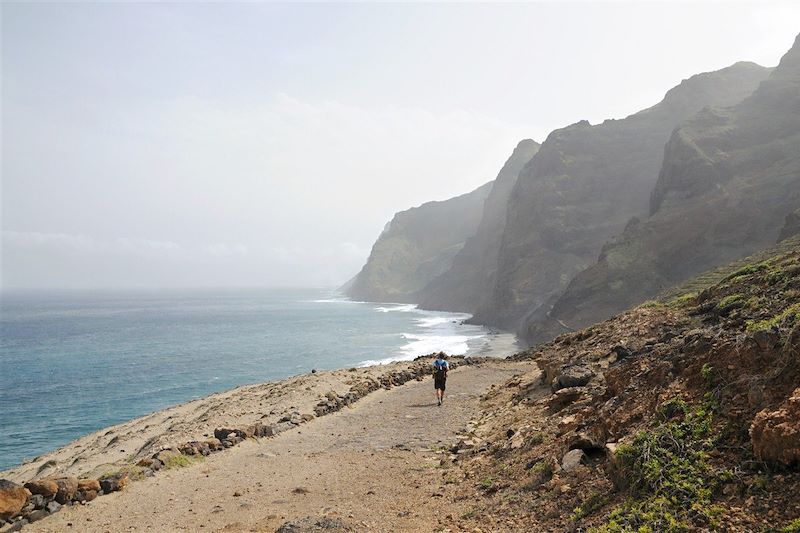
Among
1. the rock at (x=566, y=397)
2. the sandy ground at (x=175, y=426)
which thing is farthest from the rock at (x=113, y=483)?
the rock at (x=566, y=397)

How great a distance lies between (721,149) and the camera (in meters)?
64.6

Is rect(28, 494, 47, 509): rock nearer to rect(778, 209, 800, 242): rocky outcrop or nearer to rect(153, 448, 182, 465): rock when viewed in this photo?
rect(153, 448, 182, 465): rock

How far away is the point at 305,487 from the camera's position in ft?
35.8

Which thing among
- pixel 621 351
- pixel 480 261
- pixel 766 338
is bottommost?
pixel 621 351

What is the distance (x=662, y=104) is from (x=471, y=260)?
219ft

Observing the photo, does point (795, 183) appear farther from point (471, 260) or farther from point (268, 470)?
point (471, 260)

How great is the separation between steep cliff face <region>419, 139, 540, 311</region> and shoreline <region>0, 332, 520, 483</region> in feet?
326

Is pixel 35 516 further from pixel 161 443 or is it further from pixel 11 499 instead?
pixel 161 443

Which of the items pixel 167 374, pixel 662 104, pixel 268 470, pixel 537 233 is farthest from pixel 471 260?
pixel 268 470

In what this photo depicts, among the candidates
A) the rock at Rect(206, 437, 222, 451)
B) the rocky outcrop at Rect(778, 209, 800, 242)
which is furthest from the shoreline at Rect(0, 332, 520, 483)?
the rocky outcrop at Rect(778, 209, 800, 242)

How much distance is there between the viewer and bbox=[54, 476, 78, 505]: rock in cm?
978

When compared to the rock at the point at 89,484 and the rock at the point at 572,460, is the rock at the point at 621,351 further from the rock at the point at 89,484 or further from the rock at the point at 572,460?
the rock at the point at 89,484

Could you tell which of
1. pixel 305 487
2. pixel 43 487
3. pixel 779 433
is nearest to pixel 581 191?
pixel 305 487

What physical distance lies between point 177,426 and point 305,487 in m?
14.1
